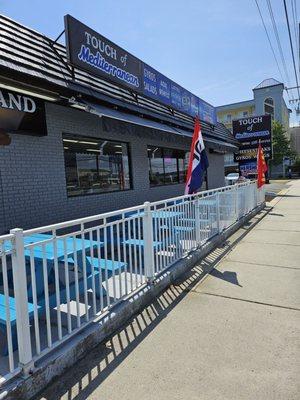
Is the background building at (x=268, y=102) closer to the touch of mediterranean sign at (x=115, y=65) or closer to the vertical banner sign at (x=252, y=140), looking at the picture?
the vertical banner sign at (x=252, y=140)

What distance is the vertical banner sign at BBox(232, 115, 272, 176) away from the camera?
18.5 metres

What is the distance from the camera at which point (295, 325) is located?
3.68 m

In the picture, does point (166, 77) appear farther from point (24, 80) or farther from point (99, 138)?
point (24, 80)

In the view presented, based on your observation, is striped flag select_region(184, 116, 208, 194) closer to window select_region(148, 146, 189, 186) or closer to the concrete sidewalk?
the concrete sidewalk

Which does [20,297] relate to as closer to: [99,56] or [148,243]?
[148,243]

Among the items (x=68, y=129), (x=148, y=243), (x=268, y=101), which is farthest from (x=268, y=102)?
(x=148, y=243)

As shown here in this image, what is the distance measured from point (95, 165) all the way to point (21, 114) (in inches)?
102

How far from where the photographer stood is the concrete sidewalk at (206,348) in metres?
2.69

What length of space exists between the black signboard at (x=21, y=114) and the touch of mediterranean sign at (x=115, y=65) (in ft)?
4.09

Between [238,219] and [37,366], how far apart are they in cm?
793

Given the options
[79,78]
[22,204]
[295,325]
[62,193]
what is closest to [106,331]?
[295,325]

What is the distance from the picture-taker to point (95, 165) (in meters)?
8.15

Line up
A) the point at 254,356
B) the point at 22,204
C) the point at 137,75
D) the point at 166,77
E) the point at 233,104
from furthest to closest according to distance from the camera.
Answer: the point at 233,104
the point at 166,77
the point at 137,75
the point at 22,204
the point at 254,356

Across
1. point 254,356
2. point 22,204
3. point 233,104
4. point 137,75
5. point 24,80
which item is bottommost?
point 254,356
